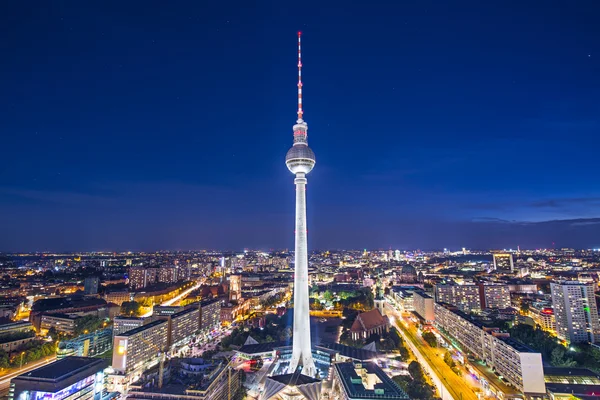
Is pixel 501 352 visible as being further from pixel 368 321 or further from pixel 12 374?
pixel 12 374

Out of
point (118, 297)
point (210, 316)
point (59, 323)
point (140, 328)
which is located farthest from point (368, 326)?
point (118, 297)

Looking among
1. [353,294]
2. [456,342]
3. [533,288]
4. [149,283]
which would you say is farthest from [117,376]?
[533,288]

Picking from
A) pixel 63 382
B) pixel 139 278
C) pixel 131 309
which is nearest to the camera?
pixel 63 382

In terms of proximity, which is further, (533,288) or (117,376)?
(533,288)

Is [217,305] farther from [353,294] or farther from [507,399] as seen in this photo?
[507,399]

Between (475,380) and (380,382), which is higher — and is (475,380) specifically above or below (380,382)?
below

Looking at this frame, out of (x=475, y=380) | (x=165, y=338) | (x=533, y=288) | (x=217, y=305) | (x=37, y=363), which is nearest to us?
(x=475, y=380)

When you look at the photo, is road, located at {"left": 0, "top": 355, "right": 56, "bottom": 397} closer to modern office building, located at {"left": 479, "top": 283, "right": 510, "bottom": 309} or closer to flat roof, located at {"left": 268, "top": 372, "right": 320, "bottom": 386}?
flat roof, located at {"left": 268, "top": 372, "right": 320, "bottom": 386}
